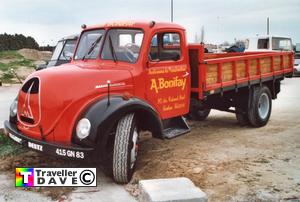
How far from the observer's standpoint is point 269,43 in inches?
783

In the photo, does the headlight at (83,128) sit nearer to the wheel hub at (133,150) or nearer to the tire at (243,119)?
the wheel hub at (133,150)

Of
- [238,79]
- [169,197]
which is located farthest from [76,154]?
[238,79]

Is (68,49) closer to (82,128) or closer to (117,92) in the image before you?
(117,92)

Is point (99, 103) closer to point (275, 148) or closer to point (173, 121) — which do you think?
point (173, 121)

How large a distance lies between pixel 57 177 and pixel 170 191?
1.45 m

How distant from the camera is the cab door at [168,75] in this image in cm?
617

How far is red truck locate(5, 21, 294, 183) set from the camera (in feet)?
16.8

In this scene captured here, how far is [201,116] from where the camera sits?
988cm

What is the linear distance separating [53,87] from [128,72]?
3.55ft

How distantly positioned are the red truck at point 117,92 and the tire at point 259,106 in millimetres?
680

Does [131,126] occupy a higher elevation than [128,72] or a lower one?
lower

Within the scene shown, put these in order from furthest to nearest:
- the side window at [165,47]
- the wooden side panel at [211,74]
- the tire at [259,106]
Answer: the tire at [259,106] → the wooden side panel at [211,74] → the side window at [165,47]

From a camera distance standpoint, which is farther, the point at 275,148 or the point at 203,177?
the point at 275,148

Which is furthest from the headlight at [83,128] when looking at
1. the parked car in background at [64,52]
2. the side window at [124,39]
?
the parked car in background at [64,52]
